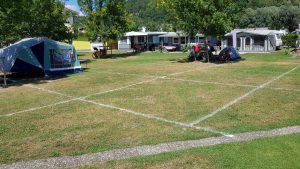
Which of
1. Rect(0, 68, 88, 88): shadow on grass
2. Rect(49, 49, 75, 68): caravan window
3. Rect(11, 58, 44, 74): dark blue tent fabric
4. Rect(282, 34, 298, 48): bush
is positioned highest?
Rect(282, 34, 298, 48): bush

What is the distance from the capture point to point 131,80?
1784cm

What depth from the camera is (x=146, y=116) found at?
10367 millimetres

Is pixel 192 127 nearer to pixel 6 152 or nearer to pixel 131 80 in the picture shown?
pixel 6 152

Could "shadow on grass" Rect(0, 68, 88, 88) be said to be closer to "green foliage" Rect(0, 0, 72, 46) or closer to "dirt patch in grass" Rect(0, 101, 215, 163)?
"green foliage" Rect(0, 0, 72, 46)

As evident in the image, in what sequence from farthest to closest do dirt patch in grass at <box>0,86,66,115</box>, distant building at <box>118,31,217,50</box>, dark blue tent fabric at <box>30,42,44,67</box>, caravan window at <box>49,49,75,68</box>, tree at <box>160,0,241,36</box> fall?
distant building at <box>118,31,217,50</box>
tree at <box>160,0,241,36</box>
caravan window at <box>49,49,75,68</box>
dark blue tent fabric at <box>30,42,44,67</box>
dirt patch in grass at <box>0,86,66,115</box>

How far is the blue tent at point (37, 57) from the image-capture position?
1992 centimetres

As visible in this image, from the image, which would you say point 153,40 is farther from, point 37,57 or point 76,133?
point 76,133

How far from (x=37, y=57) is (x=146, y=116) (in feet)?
40.8

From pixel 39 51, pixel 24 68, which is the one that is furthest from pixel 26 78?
pixel 39 51

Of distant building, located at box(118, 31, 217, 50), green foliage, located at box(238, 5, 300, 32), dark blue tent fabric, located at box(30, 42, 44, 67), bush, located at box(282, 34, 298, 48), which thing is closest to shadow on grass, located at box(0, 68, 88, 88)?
dark blue tent fabric, located at box(30, 42, 44, 67)

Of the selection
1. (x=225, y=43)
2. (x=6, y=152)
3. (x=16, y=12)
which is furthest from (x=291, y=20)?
(x=6, y=152)

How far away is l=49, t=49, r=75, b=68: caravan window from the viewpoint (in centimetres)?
2098

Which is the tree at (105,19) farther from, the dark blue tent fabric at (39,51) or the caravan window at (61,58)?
the dark blue tent fabric at (39,51)

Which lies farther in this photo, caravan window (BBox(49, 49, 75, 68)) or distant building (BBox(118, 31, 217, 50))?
distant building (BBox(118, 31, 217, 50))
